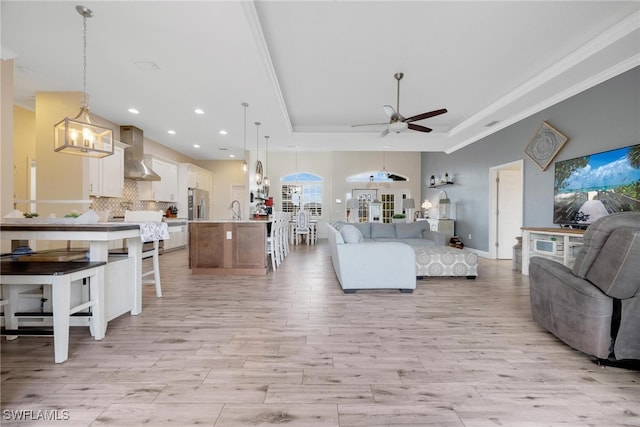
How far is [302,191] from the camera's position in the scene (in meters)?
10.6

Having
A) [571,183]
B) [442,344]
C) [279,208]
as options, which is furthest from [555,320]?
[279,208]

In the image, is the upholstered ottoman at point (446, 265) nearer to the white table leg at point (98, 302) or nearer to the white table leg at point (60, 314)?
the white table leg at point (98, 302)

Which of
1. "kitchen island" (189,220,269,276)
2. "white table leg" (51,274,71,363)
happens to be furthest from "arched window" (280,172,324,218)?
"white table leg" (51,274,71,363)

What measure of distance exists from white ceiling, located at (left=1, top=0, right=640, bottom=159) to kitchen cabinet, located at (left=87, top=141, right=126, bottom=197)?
2.71 ft

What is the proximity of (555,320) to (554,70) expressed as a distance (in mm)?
3499

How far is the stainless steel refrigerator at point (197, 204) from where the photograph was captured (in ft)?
27.5

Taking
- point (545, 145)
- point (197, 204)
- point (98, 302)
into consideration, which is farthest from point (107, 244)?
point (197, 204)

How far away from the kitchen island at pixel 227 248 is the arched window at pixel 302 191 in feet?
19.6

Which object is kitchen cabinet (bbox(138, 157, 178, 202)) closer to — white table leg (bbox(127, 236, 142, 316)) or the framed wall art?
white table leg (bbox(127, 236, 142, 316))

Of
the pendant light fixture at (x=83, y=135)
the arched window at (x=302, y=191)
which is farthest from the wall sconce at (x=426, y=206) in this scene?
the pendant light fixture at (x=83, y=135)

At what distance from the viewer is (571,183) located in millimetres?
4184

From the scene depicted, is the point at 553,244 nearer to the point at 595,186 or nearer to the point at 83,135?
the point at 595,186

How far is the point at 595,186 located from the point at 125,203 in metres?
8.47

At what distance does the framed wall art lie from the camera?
4.46 m
